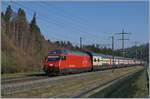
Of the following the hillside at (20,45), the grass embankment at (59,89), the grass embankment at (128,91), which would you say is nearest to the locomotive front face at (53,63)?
the grass embankment at (59,89)

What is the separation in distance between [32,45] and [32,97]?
318ft

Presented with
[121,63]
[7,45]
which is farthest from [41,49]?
[7,45]

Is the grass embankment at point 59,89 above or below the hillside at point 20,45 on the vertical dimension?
below

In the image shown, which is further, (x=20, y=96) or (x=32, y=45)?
(x=32, y=45)

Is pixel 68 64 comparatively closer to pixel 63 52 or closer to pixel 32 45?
pixel 63 52

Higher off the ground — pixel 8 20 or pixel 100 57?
pixel 8 20

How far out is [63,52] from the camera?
47969 mm

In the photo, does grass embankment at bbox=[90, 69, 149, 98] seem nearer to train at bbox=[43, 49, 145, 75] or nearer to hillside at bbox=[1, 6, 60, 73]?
train at bbox=[43, 49, 145, 75]

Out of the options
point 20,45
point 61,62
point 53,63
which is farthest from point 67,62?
point 20,45

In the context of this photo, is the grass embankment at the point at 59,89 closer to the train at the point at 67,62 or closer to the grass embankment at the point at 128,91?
the grass embankment at the point at 128,91

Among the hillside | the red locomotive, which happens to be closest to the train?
the red locomotive

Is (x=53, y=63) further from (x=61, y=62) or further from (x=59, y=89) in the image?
(x=59, y=89)

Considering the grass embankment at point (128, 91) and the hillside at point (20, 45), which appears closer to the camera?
the grass embankment at point (128, 91)

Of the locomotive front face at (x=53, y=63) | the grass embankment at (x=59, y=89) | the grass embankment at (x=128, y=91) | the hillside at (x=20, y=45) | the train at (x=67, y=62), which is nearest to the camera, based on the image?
the grass embankment at (x=59, y=89)
